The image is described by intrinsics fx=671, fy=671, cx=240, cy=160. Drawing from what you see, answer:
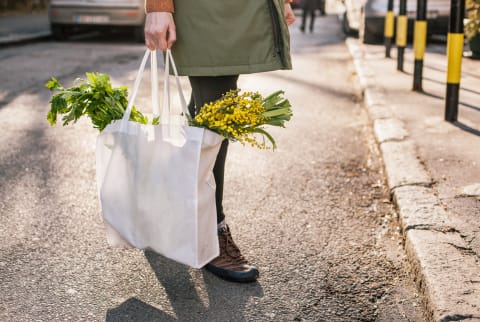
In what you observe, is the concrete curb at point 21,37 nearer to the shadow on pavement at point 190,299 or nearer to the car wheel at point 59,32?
the car wheel at point 59,32

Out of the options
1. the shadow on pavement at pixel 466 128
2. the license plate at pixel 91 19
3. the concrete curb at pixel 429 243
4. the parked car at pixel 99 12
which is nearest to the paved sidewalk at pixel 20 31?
the parked car at pixel 99 12

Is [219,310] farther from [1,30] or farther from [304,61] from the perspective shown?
[1,30]

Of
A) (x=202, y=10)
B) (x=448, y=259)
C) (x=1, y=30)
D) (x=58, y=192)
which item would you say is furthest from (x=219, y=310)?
(x=1, y=30)

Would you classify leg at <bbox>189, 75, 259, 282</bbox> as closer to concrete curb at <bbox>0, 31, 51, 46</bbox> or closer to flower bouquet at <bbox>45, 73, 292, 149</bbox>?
flower bouquet at <bbox>45, 73, 292, 149</bbox>

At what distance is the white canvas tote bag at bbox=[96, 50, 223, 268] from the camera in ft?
7.75

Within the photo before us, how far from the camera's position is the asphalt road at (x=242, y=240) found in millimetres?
2543

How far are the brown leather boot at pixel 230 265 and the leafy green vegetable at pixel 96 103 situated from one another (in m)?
0.64

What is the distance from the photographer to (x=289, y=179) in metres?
4.21

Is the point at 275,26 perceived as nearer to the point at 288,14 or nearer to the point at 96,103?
the point at 288,14

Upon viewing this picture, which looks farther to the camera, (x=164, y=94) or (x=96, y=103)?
(x=96, y=103)

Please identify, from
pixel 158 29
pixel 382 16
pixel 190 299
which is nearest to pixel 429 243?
pixel 190 299

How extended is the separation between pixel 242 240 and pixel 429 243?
87cm

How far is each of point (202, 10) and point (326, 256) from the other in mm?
1232

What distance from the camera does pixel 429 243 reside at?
2.89 m
